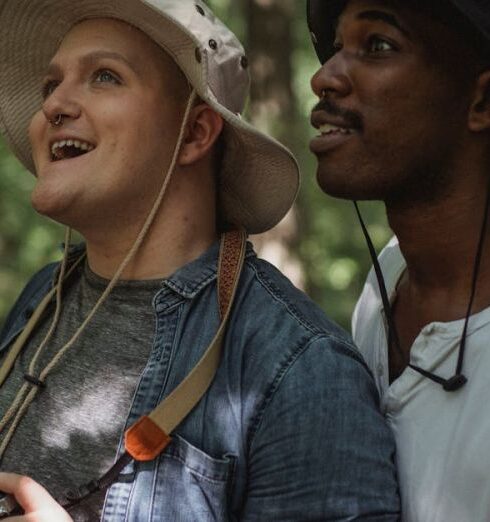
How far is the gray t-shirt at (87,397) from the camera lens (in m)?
2.62

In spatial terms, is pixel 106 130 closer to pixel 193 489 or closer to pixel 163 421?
pixel 163 421

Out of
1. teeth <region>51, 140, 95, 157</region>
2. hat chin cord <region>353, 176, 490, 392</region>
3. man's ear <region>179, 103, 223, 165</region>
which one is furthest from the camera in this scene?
man's ear <region>179, 103, 223, 165</region>

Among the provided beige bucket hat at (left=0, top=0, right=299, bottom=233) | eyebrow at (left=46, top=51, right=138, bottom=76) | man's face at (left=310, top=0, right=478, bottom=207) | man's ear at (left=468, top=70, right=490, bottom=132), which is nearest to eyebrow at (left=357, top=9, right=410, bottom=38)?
man's face at (left=310, top=0, right=478, bottom=207)

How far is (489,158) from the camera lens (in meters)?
2.84

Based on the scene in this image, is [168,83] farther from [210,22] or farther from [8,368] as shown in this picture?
[8,368]

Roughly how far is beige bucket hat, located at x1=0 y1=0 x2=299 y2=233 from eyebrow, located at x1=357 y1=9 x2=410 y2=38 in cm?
39

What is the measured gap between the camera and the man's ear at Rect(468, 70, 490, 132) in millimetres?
2789

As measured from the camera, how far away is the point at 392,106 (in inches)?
109

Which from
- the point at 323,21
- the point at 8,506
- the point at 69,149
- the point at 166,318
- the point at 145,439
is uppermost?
the point at 323,21

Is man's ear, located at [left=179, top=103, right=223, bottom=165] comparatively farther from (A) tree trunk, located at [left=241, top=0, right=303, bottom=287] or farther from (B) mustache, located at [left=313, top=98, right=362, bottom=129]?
(A) tree trunk, located at [left=241, top=0, right=303, bottom=287]

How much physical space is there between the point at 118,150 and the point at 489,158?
1.08m

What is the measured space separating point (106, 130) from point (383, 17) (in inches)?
33.8

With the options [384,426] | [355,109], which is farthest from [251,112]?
[384,426]

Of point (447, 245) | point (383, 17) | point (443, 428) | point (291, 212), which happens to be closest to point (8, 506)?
point (443, 428)
